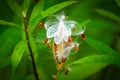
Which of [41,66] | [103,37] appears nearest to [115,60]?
[41,66]

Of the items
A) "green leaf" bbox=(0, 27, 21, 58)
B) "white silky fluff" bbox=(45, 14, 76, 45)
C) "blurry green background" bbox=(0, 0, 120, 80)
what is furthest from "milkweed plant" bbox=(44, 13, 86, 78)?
"green leaf" bbox=(0, 27, 21, 58)

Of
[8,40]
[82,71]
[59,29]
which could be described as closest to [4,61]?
[8,40]

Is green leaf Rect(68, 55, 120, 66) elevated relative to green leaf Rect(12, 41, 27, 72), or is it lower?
lower

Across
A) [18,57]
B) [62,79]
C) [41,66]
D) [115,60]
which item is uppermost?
[18,57]

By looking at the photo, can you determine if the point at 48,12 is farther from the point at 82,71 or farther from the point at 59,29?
the point at 82,71

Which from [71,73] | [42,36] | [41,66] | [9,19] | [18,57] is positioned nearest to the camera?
[18,57]

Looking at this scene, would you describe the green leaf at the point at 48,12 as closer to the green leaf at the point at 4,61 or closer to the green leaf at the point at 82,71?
the green leaf at the point at 4,61

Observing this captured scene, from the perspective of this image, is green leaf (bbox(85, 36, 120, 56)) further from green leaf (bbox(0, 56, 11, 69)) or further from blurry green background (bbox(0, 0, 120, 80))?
green leaf (bbox(0, 56, 11, 69))

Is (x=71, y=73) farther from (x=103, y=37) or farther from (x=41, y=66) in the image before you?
(x=103, y=37)
